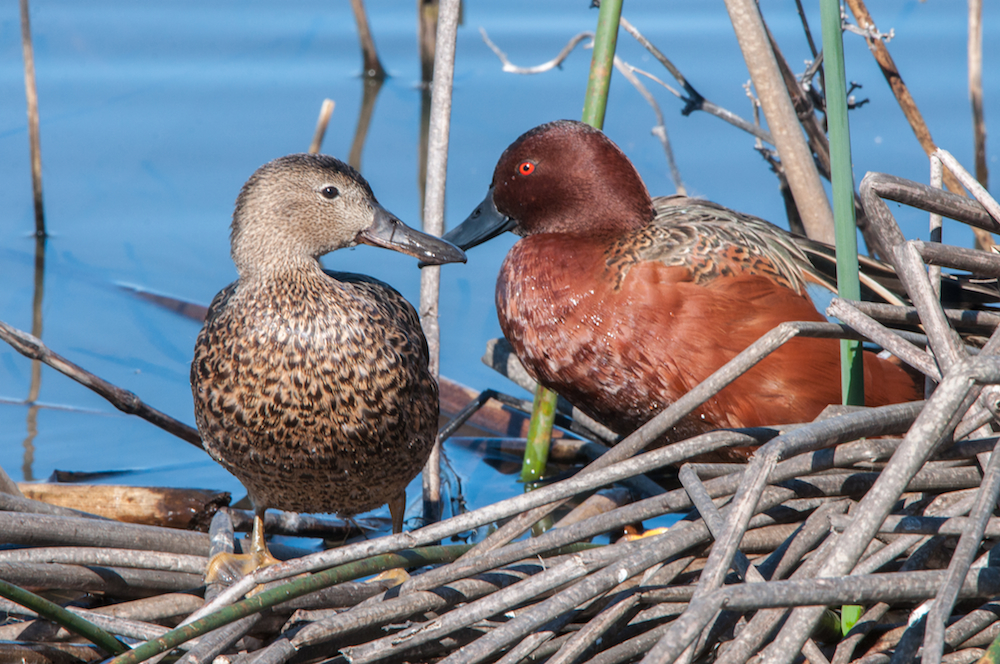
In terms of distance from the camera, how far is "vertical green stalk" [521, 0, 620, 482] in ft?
10.2

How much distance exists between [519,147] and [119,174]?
3.45 metres

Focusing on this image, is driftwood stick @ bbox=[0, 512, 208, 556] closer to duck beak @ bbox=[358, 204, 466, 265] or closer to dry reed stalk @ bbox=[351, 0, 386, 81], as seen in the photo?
duck beak @ bbox=[358, 204, 466, 265]

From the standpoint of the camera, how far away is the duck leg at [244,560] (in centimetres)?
252

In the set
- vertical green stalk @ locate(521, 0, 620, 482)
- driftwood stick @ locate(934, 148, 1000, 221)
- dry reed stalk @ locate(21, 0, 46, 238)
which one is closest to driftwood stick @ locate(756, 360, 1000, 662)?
driftwood stick @ locate(934, 148, 1000, 221)

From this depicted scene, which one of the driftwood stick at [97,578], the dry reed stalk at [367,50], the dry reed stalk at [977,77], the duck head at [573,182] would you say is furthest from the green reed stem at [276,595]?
the dry reed stalk at [367,50]

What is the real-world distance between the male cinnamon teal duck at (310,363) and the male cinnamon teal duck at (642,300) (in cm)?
34

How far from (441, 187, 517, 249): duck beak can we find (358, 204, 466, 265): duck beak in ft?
1.18

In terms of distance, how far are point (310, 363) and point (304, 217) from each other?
0.47 m

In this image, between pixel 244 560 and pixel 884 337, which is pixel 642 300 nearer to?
pixel 884 337

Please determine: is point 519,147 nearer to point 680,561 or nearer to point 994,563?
point 680,561

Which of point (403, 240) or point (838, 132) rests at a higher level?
point (838, 132)

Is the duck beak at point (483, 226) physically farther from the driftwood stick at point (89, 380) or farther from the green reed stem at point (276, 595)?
the green reed stem at point (276, 595)

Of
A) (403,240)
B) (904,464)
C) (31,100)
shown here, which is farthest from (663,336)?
(31,100)

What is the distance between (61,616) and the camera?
1955 mm
